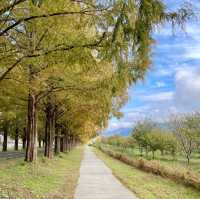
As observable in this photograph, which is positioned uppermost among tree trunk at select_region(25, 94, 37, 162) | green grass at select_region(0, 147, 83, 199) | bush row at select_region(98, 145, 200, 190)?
tree trunk at select_region(25, 94, 37, 162)

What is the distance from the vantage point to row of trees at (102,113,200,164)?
5178 centimetres

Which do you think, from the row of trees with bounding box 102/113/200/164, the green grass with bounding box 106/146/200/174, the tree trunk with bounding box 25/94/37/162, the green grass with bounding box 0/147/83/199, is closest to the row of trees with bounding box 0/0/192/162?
the green grass with bounding box 0/147/83/199

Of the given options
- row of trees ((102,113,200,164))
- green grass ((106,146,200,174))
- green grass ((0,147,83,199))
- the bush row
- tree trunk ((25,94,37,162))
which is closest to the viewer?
green grass ((0,147,83,199))

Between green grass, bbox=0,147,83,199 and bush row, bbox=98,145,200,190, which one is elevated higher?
green grass, bbox=0,147,83,199

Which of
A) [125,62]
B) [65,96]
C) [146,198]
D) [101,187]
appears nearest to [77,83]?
[65,96]

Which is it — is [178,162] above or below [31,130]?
below

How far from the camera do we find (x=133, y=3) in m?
5.44

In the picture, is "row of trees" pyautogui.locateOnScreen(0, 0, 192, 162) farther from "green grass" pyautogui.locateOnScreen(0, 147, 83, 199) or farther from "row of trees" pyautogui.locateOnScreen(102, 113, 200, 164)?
"row of trees" pyautogui.locateOnScreen(102, 113, 200, 164)

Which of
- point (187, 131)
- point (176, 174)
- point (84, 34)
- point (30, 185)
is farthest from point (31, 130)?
point (187, 131)

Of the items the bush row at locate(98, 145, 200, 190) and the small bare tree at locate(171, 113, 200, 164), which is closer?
the bush row at locate(98, 145, 200, 190)

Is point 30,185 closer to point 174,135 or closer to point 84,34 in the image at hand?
point 84,34

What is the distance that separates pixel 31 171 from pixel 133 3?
12478 millimetres

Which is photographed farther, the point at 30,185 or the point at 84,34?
the point at 30,185

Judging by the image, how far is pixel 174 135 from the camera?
5991 centimetres
